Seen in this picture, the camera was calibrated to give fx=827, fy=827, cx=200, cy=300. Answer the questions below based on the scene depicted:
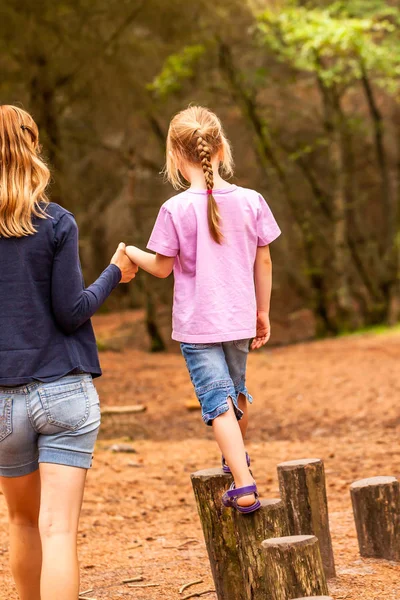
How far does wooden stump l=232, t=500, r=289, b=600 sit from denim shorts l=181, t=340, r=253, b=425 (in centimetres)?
42

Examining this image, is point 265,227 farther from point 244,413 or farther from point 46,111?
point 46,111

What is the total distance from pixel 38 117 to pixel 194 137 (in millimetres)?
10682

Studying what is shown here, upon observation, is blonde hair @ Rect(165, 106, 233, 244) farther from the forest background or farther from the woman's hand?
the forest background

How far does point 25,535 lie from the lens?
3176 millimetres

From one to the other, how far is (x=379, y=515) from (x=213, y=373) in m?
1.49

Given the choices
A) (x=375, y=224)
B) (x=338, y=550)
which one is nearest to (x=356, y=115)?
(x=375, y=224)

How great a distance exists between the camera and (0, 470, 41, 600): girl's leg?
3.13 m

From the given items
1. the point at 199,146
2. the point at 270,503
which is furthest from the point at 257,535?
the point at 199,146

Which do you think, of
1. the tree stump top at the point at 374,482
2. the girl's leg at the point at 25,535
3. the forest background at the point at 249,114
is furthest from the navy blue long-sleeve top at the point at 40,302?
the forest background at the point at 249,114

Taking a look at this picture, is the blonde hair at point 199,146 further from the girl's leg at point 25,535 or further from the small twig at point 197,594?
the small twig at point 197,594

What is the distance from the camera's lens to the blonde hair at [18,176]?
9.66 feet

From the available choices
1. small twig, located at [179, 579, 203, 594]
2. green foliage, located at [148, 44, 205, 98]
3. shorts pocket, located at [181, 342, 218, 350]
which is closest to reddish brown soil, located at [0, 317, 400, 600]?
small twig, located at [179, 579, 203, 594]

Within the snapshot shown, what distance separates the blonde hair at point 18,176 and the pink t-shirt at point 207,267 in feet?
2.02

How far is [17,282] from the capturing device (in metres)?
2.97
